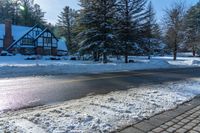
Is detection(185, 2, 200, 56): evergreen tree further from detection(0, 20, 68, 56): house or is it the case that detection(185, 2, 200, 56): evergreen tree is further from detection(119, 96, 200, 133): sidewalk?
detection(119, 96, 200, 133): sidewalk

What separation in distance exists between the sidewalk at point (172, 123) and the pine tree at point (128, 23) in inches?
1051

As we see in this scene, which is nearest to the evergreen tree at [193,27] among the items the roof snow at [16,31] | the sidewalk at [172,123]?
the roof snow at [16,31]

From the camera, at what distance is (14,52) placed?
53.9m

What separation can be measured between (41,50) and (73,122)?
53.9 metres

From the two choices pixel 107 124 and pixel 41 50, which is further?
pixel 41 50

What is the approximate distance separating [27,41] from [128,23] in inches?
1101

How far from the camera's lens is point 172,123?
232 inches

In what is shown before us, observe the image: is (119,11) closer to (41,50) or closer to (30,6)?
(41,50)

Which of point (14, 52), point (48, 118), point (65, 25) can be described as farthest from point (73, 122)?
point (65, 25)

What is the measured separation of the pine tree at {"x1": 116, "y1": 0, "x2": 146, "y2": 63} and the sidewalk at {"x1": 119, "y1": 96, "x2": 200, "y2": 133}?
2670cm

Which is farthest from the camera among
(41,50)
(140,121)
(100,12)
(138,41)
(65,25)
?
(65,25)

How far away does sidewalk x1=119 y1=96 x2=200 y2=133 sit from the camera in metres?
5.39

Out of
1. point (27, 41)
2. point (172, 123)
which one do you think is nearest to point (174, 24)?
point (27, 41)

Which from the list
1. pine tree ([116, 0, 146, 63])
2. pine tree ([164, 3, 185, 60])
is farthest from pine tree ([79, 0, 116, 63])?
pine tree ([164, 3, 185, 60])
